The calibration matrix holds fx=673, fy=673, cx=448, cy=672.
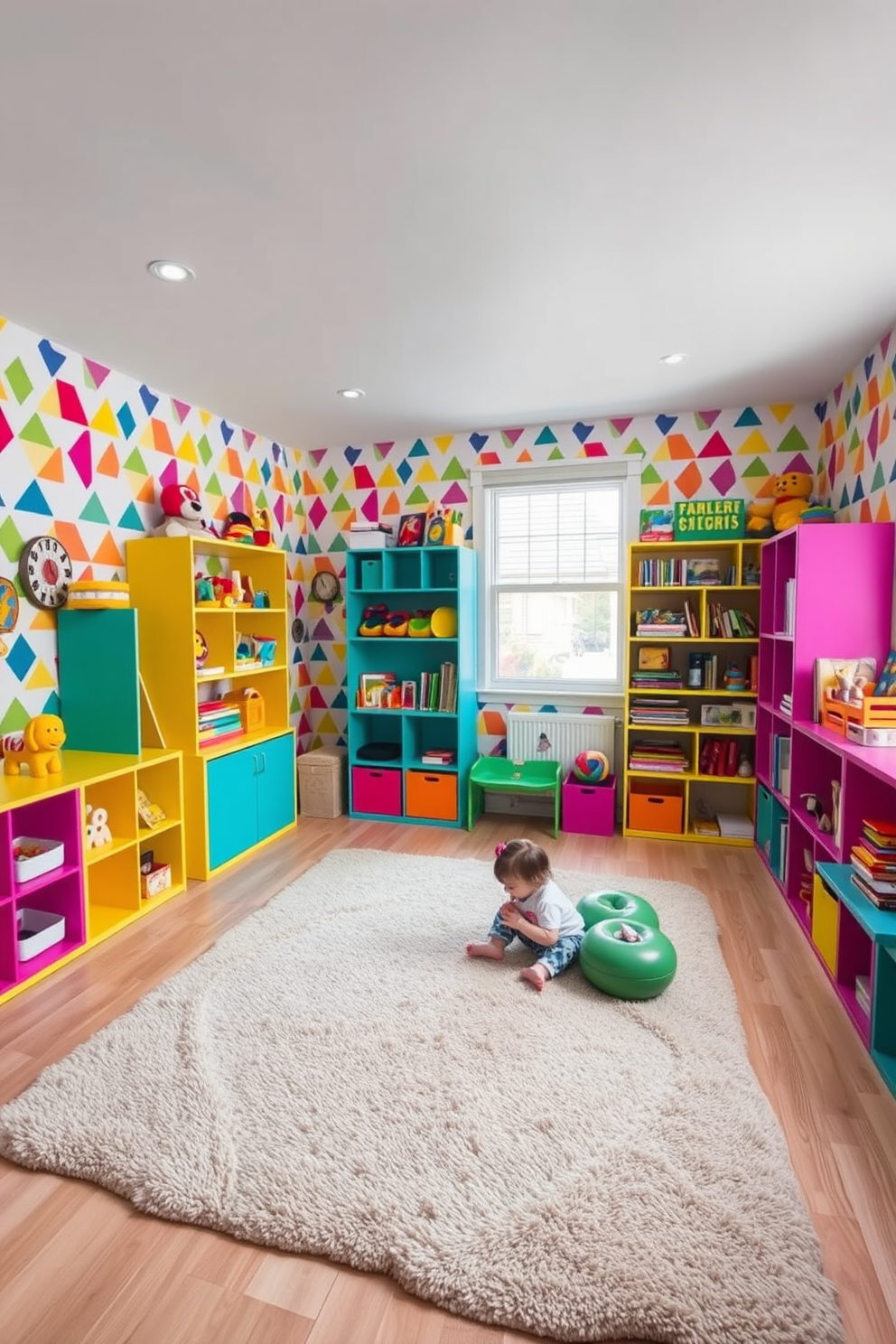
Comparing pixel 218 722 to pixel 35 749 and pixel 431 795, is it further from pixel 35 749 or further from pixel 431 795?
pixel 431 795

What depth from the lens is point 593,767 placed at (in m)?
4.20

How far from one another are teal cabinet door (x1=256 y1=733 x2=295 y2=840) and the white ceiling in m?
2.11

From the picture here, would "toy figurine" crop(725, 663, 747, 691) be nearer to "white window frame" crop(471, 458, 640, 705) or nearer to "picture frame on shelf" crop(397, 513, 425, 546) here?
"white window frame" crop(471, 458, 640, 705)

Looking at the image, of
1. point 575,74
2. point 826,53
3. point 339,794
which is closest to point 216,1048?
point 339,794

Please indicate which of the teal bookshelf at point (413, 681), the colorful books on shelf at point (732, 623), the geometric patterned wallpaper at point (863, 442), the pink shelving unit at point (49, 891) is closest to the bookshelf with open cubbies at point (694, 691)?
the colorful books on shelf at point (732, 623)

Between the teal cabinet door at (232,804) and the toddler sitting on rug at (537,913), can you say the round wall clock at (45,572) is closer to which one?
the teal cabinet door at (232,804)

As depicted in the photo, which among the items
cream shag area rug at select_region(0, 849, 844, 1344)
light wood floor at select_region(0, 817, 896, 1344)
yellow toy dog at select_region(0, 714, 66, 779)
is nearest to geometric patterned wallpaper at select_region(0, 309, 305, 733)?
yellow toy dog at select_region(0, 714, 66, 779)

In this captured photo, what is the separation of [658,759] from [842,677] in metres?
1.34

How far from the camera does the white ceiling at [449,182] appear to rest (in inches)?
57.5

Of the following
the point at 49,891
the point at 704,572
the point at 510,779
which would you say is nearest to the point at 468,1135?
the point at 49,891

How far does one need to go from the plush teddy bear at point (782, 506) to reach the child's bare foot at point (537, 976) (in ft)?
8.79

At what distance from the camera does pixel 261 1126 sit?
1768 millimetres

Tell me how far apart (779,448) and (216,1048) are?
4.15 meters

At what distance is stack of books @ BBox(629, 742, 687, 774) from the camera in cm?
400
